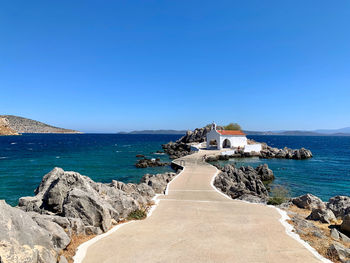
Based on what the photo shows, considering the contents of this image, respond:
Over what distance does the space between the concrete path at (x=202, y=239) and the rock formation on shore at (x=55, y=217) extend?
930 mm

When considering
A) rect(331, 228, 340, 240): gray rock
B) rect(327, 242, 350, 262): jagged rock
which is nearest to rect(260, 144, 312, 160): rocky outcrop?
rect(331, 228, 340, 240): gray rock

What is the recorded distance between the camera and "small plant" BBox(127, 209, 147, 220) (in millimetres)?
10788

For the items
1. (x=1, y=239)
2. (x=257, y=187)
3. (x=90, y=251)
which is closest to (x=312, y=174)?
(x=257, y=187)

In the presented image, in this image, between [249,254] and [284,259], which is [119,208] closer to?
[249,254]

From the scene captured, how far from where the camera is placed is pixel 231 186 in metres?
21.8

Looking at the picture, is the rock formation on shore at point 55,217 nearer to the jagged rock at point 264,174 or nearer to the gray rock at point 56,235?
the gray rock at point 56,235

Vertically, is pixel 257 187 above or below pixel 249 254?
below

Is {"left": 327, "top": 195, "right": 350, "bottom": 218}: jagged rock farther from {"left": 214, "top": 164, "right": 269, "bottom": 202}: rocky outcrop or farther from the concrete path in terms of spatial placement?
the concrete path

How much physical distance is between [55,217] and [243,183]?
20720 millimetres

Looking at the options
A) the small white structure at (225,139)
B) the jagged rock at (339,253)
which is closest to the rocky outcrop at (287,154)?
the small white structure at (225,139)

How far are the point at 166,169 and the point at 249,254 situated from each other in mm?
31632

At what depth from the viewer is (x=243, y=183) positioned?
2506 centimetres

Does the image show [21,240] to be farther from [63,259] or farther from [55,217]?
[55,217]

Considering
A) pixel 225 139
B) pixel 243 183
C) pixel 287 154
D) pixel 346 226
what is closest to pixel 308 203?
pixel 346 226
